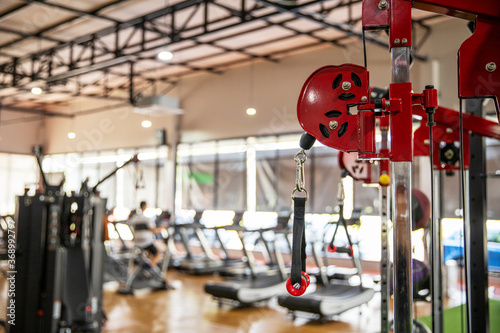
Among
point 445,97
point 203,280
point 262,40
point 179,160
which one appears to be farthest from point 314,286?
point 179,160

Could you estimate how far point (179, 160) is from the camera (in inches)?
534

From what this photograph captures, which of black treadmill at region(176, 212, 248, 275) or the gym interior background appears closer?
the gym interior background

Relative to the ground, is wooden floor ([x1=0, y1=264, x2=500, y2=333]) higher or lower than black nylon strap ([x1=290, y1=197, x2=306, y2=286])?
lower

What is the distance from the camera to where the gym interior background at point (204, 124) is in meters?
6.68

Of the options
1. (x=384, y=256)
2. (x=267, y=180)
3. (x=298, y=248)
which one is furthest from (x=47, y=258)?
(x=267, y=180)

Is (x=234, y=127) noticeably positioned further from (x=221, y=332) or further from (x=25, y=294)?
(x=25, y=294)

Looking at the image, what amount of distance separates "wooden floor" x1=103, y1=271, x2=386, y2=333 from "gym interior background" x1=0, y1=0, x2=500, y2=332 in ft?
0.09

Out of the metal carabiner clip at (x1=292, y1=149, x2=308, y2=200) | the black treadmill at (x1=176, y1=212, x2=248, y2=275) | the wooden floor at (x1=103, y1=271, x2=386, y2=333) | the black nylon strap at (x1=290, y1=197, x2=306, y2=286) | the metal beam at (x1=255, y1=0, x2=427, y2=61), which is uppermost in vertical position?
the metal beam at (x1=255, y1=0, x2=427, y2=61)

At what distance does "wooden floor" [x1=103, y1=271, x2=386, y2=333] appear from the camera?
5.90m

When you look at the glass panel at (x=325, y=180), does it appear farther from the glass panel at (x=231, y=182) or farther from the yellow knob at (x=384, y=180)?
the yellow knob at (x=384, y=180)

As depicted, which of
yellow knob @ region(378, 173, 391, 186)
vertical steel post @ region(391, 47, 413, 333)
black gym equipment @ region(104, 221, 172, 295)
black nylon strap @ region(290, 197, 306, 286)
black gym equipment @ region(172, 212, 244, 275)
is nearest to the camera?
vertical steel post @ region(391, 47, 413, 333)

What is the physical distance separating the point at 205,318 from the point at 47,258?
8.61 feet

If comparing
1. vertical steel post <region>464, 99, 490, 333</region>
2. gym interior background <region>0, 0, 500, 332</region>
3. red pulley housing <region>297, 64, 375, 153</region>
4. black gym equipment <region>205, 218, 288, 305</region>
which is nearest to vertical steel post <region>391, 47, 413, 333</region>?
red pulley housing <region>297, 64, 375, 153</region>

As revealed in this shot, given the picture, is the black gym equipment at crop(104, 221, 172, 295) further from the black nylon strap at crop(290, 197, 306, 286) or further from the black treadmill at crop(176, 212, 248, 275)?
the black nylon strap at crop(290, 197, 306, 286)
